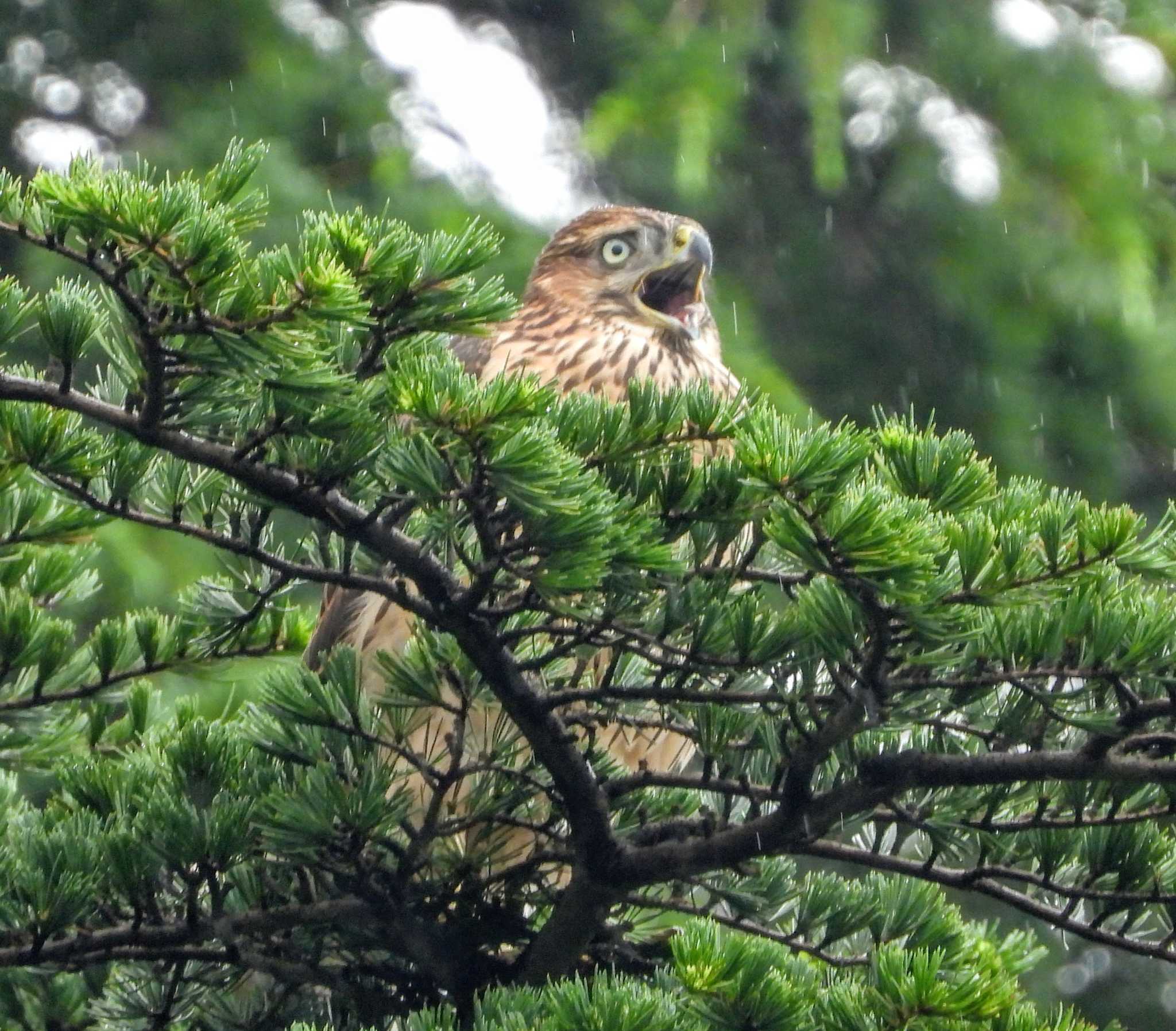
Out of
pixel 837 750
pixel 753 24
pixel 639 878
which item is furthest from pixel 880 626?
pixel 753 24

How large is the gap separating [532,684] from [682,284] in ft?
5.87

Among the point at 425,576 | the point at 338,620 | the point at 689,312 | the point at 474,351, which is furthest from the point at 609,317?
the point at 425,576

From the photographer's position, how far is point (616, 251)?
10.5 feet

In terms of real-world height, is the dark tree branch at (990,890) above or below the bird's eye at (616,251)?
below

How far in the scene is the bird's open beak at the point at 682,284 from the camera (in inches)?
121

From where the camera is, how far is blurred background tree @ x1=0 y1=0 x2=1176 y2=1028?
14.1 feet

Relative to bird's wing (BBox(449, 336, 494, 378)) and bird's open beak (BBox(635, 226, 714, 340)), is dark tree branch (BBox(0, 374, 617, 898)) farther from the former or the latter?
bird's open beak (BBox(635, 226, 714, 340))

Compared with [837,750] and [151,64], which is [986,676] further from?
[151,64]

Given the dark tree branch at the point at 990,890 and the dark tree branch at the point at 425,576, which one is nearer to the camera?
the dark tree branch at the point at 425,576

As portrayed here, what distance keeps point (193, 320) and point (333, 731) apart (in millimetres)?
498

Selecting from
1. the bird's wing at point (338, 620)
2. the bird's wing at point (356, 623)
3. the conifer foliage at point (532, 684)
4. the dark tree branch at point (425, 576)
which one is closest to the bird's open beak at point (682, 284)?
the bird's wing at point (356, 623)

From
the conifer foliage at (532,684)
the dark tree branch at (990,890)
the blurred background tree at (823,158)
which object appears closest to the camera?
the conifer foliage at (532,684)

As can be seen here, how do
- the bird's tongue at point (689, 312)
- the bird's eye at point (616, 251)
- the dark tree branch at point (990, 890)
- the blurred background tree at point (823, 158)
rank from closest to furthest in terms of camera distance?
1. the dark tree branch at point (990, 890)
2. the bird's tongue at point (689, 312)
3. the bird's eye at point (616, 251)
4. the blurred background tree at point (823, 158)

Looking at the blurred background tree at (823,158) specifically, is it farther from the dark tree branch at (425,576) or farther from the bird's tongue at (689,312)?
the dark tree branch at (425,576)
